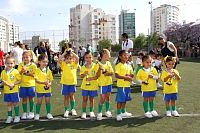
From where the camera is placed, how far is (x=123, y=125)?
6148mm

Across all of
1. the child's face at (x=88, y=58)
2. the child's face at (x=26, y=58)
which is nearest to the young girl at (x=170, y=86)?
the child's face at (x=88, y=58)

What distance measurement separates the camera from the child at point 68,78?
6.95m

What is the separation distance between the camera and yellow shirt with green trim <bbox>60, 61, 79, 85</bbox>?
694 centimetres

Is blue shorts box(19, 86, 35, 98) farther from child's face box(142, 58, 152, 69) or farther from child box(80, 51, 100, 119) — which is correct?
child's face box(142, 58, 152, 69)

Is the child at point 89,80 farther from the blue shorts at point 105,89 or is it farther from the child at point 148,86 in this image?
the child at point 148,86

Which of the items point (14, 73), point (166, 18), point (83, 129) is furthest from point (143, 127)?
point (166, 18)

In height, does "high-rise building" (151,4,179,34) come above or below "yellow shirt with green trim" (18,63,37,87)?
above

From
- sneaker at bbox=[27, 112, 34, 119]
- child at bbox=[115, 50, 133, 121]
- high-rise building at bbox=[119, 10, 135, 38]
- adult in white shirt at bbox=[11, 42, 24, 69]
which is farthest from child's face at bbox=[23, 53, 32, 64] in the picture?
high-rise building at bbox=[119, 10, 135, 38]

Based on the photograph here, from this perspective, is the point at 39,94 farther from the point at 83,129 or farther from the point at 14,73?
the point at 83,129

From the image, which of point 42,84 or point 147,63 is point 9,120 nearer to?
point 42,84

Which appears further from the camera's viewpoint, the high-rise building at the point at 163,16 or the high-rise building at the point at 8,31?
the high-rise building at the point at 163,16

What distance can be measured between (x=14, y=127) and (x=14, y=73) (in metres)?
1.09

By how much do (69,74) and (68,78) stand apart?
0.09 metres

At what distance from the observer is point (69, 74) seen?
6.97 m
